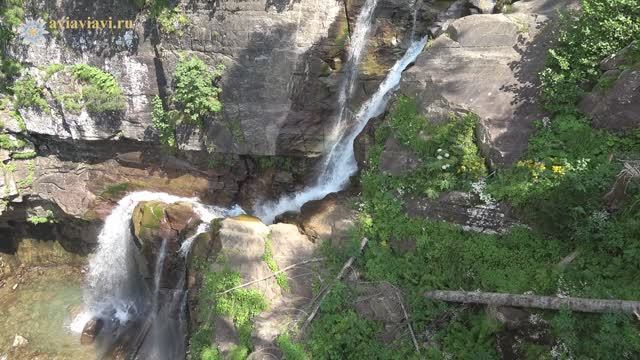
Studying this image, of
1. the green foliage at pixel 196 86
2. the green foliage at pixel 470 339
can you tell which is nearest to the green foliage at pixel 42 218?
the green foliage at pixel 196 86

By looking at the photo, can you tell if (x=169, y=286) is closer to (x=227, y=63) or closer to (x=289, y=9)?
(x=227, y=63)

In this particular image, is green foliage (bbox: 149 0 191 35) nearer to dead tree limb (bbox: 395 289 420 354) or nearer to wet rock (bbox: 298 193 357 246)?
wet rock (bbox: 298 193 357 246)

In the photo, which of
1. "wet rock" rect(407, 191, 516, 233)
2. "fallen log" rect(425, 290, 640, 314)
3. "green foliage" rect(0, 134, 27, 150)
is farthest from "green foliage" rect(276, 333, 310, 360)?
"green foliage" rect(0, 134, 27, 150)

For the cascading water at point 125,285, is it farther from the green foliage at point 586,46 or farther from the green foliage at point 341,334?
the green foliage at point 586,46

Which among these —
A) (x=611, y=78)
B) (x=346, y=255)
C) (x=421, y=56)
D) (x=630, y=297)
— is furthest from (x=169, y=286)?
(x=611, y=78)

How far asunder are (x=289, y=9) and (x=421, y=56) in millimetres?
3758

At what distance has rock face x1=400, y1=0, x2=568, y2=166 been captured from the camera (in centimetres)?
888

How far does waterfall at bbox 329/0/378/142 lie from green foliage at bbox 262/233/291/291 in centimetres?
403

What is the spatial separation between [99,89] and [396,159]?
29.8ft

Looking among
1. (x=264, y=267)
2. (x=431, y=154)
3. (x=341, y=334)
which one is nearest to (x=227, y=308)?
(x=264, y=267)

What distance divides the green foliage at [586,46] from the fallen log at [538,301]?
3.84 metres

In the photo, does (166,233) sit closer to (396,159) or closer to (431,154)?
(396,159)

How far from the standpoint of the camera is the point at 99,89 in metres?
13.0

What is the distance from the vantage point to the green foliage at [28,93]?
13.4 m
